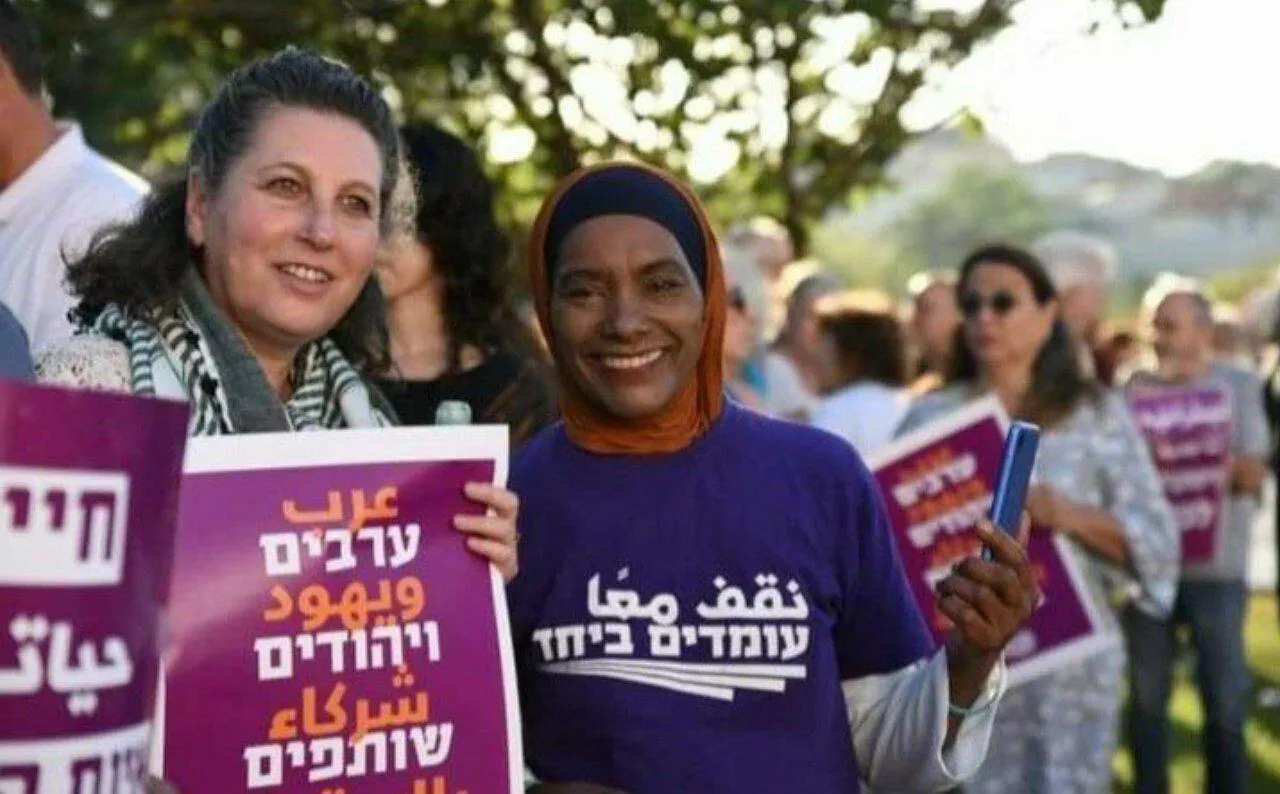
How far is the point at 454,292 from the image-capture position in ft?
20.8

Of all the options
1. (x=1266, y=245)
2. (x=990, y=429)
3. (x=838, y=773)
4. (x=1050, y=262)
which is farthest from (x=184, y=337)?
(x=1266, y=245)

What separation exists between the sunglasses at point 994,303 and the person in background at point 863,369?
0.95 m

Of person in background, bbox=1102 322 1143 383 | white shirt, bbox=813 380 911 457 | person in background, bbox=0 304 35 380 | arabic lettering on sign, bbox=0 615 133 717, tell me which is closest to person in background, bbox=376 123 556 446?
person in background, bbox=0 304 35 380

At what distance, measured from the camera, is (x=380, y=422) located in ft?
15.2

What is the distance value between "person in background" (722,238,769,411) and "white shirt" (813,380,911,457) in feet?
0.82

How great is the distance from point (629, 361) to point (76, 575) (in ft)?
5.23

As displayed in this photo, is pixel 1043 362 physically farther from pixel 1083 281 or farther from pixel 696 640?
pixel 696 640

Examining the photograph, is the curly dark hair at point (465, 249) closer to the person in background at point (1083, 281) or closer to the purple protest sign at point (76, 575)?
the purple protest sign at point (76, 575)

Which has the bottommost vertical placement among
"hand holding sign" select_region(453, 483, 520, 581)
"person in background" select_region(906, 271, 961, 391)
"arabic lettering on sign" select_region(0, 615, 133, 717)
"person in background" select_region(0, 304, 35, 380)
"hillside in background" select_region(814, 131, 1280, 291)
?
"arabic lettering on sign" select_region(0, 615, 133, 717)

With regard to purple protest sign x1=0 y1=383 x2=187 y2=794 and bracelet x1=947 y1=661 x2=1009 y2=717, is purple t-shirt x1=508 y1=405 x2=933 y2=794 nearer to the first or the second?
bracelet x1=947 y1=661 x2=1009 y2=717

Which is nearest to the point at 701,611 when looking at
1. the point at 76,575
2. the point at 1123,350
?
the point at 76,575

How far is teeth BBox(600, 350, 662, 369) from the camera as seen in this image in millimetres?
4531

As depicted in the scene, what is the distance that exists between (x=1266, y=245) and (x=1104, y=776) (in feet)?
258

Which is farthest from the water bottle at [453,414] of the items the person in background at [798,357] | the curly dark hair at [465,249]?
the person in background at [798,357]
